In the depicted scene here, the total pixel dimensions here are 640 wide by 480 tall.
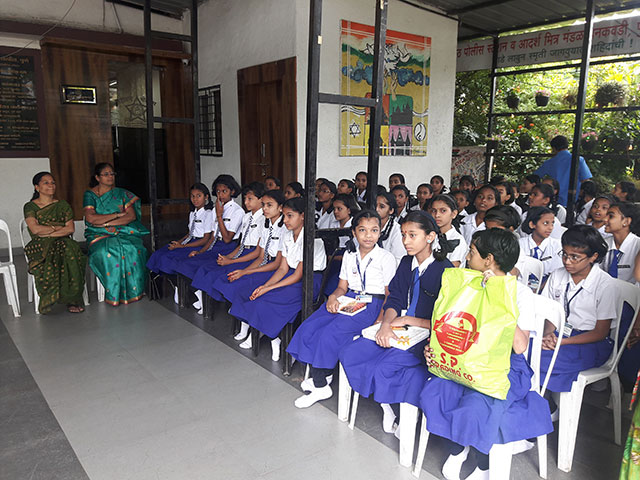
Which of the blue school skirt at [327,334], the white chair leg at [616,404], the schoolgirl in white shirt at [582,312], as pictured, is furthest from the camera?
the blue school skirt at [327,334]

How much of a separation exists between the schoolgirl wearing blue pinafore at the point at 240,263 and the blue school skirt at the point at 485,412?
2.19 meters

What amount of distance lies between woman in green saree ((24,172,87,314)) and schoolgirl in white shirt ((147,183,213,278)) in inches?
26.7

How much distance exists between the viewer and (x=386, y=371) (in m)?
2.30

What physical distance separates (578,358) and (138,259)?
3.91 m

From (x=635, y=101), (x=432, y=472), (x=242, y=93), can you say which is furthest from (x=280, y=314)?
(x=635, y=101)

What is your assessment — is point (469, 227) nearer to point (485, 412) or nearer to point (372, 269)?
point (372, 269)

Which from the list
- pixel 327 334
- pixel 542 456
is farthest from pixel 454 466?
pixel 327 334

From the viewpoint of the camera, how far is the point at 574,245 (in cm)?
245

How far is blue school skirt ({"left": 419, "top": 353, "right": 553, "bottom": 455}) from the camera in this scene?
1900mm

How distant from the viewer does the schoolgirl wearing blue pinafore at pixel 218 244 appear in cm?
→ 432

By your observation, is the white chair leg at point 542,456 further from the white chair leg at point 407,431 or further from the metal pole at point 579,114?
the metal pole at point 579,114

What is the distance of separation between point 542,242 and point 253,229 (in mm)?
2234

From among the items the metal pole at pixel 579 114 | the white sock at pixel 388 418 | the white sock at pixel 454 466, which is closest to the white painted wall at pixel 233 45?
the metal pole at pixel 579 114

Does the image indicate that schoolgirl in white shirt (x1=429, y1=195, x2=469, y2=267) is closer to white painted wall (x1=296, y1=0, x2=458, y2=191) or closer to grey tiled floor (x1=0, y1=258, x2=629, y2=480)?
grey tiled floor (x1=0, y1=258, x2=629, y2=480)
